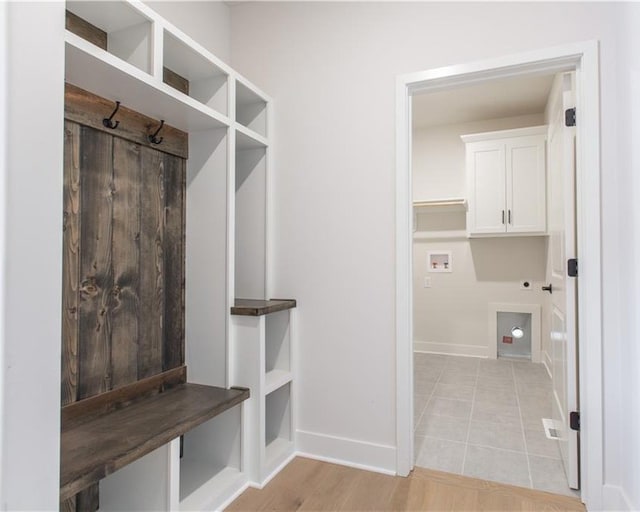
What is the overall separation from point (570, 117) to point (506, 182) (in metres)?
2.28

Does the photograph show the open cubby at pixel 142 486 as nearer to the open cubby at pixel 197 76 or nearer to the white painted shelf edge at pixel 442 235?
the open cubby at pixel 197 76

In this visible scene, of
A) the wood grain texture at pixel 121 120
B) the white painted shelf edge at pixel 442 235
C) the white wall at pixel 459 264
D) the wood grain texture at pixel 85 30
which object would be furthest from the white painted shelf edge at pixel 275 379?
the white painted shelf edge at pixel 442 235

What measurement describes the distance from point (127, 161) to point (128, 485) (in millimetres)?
1382

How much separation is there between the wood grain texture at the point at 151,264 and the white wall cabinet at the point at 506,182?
3391mm

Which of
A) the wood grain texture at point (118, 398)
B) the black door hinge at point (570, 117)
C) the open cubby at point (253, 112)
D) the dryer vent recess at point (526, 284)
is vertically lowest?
the wood grain texture at point (118, 398)

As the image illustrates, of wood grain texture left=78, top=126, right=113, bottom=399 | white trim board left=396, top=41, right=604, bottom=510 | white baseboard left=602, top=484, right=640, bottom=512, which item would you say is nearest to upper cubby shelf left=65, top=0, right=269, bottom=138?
Answer: wood grain texture left=78, top=126, right=113, bottom=399

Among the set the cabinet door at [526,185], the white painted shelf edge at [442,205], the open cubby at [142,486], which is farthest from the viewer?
the white painted shelf edge at [442,205]

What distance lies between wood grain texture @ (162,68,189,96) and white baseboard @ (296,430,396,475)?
2.04 metres

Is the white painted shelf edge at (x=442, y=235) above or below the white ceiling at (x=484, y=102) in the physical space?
below

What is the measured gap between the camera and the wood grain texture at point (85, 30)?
1552mm

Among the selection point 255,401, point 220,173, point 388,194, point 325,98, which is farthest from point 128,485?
point 325,98

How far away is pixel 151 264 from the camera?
1.93m

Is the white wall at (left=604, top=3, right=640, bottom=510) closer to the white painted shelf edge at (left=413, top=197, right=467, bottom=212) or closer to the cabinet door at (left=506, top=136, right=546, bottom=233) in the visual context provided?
the cabinet door at (left=506, top=136, right=546, bottom=233)

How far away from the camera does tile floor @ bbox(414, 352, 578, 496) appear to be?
83.6 inches
